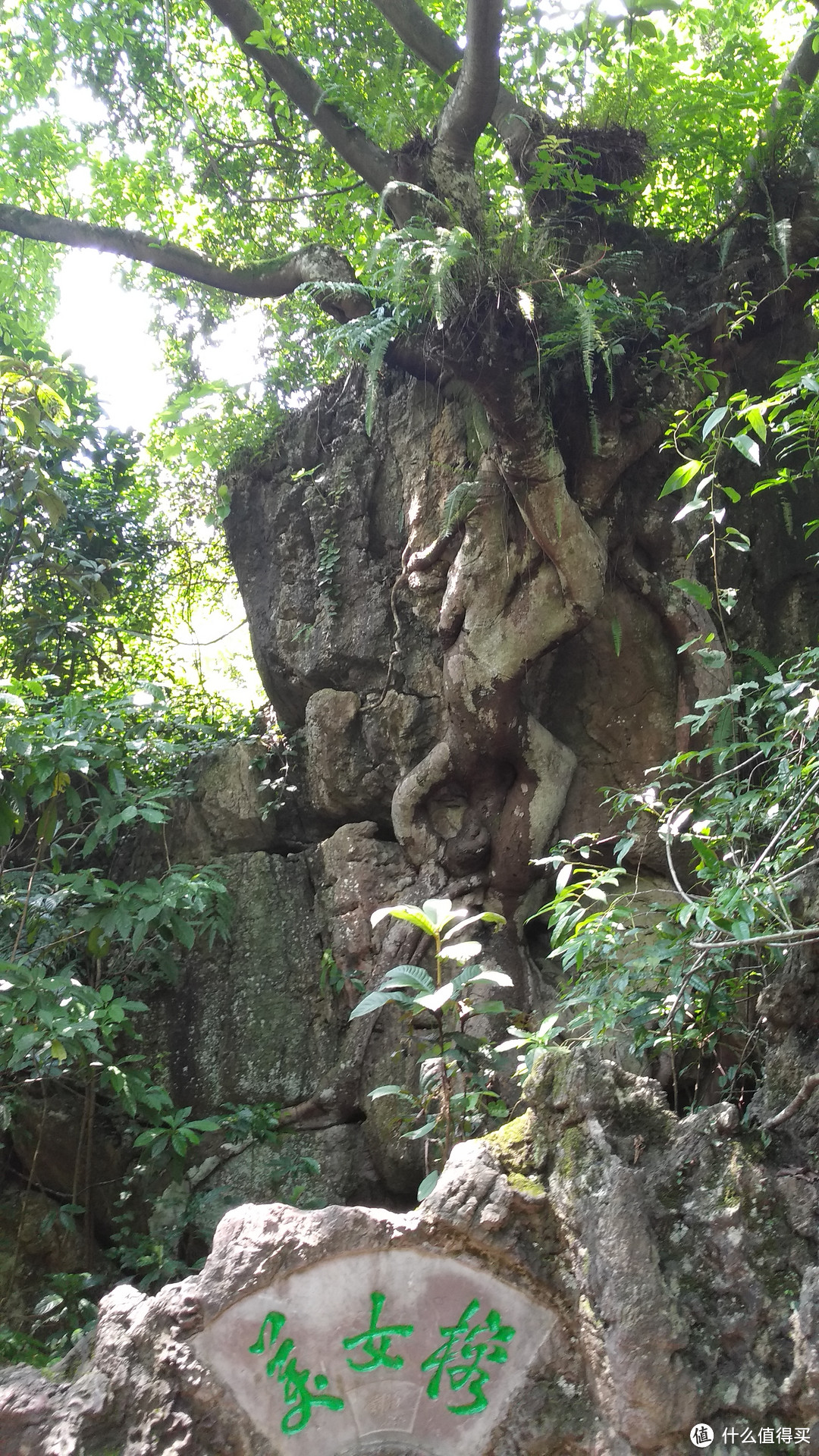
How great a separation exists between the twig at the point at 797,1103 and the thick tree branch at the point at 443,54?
5.05 metres

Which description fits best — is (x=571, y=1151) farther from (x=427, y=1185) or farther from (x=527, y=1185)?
(x=427, y=1185)

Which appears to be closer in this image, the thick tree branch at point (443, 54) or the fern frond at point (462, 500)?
the fern frond at point (462, 500)

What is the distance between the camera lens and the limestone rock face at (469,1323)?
2377 mm

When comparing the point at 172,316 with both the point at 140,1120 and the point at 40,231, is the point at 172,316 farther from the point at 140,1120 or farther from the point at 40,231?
the point at 140,1120

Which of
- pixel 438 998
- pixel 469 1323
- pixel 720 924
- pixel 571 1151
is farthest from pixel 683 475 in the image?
pixel 469 1323

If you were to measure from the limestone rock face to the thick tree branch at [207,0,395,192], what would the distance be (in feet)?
17.8

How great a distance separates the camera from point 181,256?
20.9 feet

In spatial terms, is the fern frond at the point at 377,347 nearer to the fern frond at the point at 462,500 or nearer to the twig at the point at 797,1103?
the fern frond at the point at 462,500

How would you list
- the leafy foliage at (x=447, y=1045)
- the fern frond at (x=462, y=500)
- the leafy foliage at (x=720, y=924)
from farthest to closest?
the fern frond at (x=462, y=500) → the leafy foliage at (x=447, y=1045) → the leafy foliage at (x=720, y=924)

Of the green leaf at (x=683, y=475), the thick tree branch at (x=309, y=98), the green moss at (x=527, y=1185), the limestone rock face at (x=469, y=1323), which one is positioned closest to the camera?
the limestone rock face at (x=469, y=1323)

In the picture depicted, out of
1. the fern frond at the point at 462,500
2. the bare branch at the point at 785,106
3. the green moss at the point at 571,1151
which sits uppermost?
the bare branch at the point at 785,106

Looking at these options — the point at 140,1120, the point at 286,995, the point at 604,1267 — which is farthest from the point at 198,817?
the point at 604,1267

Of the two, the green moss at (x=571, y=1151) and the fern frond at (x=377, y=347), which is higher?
the fern frond at (x=377, y=347)

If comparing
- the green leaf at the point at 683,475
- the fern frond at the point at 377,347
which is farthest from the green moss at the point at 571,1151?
the fern frond at the point at 377,347
